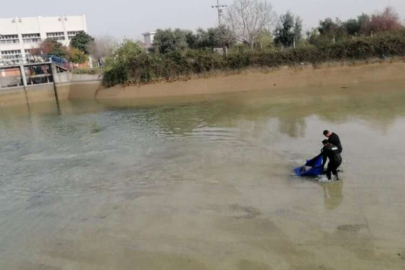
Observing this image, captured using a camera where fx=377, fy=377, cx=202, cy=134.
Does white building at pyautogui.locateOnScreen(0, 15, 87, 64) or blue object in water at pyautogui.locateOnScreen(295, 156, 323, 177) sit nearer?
blue object in water at pyautogui.locateOnScreen(295, 156, 323, 177)

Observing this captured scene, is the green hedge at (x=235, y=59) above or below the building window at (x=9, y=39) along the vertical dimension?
below

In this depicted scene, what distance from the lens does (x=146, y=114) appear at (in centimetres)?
2319

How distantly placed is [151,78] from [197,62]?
167 inches

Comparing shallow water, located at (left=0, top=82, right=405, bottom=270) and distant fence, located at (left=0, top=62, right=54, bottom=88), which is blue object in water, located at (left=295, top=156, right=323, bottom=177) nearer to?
shallow water, located at (left=0, top=82, right=405, bottom=270)

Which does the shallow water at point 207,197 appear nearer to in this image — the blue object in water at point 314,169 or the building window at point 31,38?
the blue object in water at point 314,169

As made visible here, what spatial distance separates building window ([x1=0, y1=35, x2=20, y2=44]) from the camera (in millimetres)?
70544

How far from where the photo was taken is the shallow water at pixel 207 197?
6.65 meters

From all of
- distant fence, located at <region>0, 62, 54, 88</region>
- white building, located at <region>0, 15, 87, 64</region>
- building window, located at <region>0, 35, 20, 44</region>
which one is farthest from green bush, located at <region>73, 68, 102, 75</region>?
building window, located at <region>0, 35, 20, 44</region>

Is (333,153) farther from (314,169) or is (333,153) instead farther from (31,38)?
(31,38)

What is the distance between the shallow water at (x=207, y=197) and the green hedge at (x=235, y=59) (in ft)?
42.3

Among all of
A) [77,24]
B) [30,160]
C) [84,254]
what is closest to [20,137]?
[30,160]

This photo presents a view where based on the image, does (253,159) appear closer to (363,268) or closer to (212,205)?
(212,205)

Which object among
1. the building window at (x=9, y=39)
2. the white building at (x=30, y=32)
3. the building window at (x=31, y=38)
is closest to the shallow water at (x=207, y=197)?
the white building at (x=30, y=32)

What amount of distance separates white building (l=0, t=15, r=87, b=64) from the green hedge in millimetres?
44307
